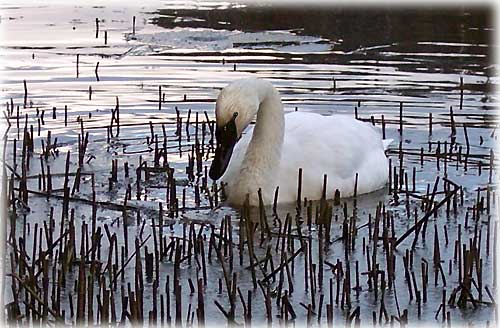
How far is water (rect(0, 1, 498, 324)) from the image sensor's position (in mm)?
8188

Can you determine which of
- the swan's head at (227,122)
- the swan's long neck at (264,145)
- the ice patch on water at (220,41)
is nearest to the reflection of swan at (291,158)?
the swan's long neck at (264,145)

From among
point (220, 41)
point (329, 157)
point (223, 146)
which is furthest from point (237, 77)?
point (223, 146)

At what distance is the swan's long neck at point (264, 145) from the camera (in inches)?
368

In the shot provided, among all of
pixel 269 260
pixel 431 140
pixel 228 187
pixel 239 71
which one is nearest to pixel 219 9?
pixel 239 71

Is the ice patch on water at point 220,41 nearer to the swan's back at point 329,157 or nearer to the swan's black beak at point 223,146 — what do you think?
the swan's back at point 329,157

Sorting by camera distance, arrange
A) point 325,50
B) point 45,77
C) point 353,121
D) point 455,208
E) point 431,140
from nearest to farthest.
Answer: point 455,208 → point 353,121 → point 431,140 → point 45,77 → point 325,50

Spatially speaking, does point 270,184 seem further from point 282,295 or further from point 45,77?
point 45,77

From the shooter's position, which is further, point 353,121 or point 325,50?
point 325,50

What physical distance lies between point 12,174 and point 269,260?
2.58 metres

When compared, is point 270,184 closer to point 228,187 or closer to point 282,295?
point 228,187

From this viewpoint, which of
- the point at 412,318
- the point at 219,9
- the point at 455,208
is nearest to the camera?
the point at 412,318

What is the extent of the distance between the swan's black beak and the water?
38 centimetres

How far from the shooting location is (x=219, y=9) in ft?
68.7

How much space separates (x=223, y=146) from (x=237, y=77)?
560cm
